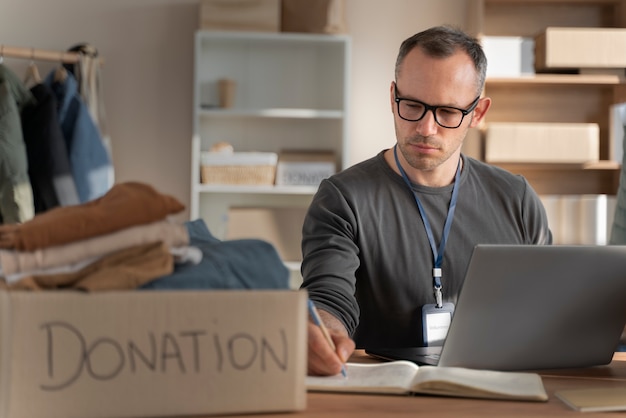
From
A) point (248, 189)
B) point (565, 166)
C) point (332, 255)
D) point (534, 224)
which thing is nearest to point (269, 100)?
point (248, 189)

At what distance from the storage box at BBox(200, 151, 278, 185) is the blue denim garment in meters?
3.06

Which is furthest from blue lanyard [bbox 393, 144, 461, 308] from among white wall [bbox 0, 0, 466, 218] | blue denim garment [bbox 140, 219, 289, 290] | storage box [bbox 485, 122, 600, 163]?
white wall [bbox 0, 0, 466, 218]

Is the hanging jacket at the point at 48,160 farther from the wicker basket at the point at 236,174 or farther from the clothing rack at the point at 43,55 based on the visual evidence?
the wicker basket at the point at 236,174

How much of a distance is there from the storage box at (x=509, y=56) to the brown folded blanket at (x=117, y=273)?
342 centimetres

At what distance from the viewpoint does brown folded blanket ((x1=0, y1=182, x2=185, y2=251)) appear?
3.29 ft

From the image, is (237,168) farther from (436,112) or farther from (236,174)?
(436,112)

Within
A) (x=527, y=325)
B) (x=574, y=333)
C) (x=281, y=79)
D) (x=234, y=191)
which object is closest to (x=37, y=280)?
(x=527, y=325)

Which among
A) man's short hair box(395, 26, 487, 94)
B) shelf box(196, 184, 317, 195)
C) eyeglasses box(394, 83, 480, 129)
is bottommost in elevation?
shelf box(196, 184, 317, 195)

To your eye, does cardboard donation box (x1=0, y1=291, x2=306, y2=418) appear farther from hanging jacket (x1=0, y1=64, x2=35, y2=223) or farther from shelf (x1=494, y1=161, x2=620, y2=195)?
shelf (x1=494, y1=161, x2=620, y2=195)

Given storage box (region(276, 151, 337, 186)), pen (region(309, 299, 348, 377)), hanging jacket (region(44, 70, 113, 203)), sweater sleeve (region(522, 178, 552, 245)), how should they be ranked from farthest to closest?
storage box (region(276, 151, 337, 186)) < hanging jacket (region(44, 70, 113, 203)) < sweater sleeve (region(522, 178, 552, 245)) < pen (region(309, 299, 348, 377))

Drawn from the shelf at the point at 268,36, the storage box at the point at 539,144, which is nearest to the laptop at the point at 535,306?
the storage box at the point at 539,144

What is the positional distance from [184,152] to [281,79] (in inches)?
23.8

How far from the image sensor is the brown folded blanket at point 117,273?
0.98 meters

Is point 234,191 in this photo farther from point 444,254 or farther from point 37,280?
point 37,280
